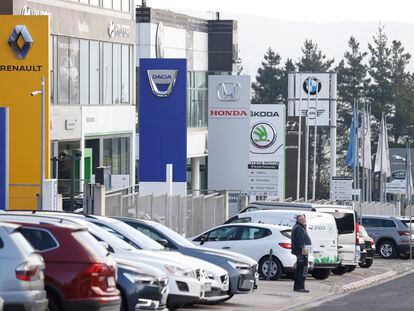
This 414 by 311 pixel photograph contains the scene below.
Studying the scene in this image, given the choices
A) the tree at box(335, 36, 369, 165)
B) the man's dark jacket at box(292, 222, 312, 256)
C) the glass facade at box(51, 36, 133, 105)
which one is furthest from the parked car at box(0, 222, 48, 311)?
the tree at box(335, 36, 369, 165)

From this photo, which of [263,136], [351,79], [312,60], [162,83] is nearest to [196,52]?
[263,136]

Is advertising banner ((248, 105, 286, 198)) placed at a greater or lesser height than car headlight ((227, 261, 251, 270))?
greater

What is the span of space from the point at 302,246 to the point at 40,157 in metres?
14.5

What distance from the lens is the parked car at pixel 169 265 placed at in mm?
19844

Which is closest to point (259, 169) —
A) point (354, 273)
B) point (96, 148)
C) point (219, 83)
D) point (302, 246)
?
point (219, 83)

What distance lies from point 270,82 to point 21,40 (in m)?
92.9

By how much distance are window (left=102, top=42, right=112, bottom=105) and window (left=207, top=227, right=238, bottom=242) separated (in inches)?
1102

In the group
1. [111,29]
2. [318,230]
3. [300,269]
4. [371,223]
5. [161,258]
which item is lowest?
[371,223]

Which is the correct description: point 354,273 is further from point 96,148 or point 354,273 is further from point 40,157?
point 96,148

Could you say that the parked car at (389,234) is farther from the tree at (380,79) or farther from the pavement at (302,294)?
the tree at (380,79)

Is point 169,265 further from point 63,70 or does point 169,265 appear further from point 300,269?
point 63,70

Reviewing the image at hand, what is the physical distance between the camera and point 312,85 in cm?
8456

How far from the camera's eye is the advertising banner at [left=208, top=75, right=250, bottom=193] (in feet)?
173

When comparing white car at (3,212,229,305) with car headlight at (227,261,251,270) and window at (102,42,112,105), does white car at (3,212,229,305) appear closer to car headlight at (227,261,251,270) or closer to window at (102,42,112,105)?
car headlight at (227,261,251,270)
